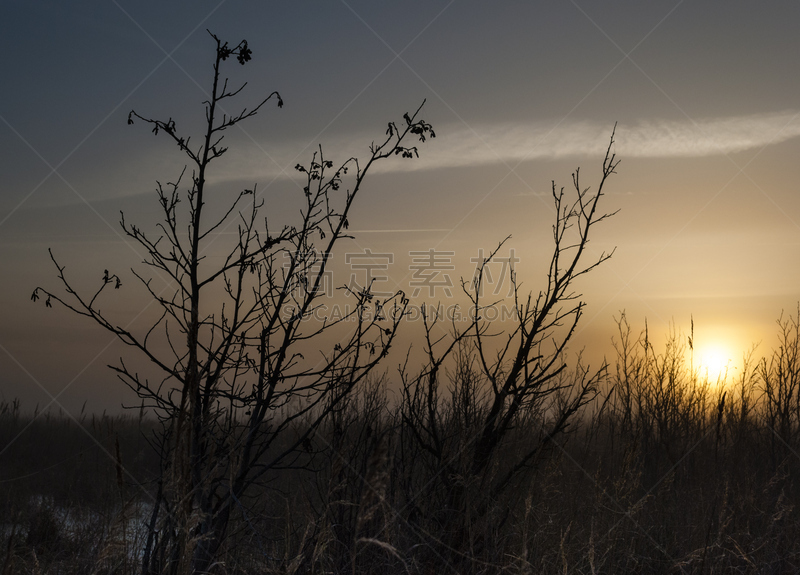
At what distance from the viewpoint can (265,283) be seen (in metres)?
3.37

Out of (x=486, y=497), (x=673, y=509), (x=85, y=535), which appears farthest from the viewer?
(x=673, y=509)

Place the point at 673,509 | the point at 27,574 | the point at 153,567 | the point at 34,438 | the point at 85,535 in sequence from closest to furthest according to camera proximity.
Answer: the point at 153,567 → the point at 27,574 → the point at 85,535 → the point at 673,509 → the point at 34,438

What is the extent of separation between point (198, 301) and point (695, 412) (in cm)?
1018

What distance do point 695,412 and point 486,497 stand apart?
860 cm

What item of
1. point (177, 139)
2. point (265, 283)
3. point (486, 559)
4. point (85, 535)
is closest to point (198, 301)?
point (265, 283)

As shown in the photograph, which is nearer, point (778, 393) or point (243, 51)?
point (243, 51)

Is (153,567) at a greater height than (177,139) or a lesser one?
lesser

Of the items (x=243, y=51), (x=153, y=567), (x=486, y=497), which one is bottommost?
(x=153, y=567)

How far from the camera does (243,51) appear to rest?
3324 mm

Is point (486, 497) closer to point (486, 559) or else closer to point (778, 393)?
point (486, 559)

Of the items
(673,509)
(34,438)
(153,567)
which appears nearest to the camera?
(153,567)

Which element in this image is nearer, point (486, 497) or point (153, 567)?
point (153, 567)

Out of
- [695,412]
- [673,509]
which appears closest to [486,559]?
[673,509]

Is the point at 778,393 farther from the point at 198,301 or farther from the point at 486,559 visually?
the point at 198,301
